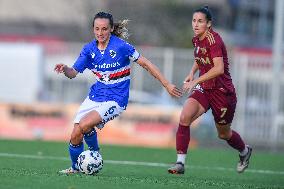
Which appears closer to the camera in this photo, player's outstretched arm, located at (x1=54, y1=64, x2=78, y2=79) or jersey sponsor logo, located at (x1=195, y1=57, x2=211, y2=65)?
player's outstretched arm, located at (x1=54, y1=64, x2=78, y2=79)

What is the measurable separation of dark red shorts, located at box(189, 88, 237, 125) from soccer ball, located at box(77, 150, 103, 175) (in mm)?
2110

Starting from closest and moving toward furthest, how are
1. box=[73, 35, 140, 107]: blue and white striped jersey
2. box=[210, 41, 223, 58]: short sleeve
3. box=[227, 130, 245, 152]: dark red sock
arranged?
1. box=[73, 35, 140, 107]: blue and white striped jersey
2. box=[210, 41, 223, 58]: short sleeve
3. box=[227, 130, 245, 152]: dark red sock

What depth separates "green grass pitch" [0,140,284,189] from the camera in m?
12.0

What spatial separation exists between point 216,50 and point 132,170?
266cm

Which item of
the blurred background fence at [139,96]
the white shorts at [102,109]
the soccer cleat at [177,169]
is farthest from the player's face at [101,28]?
the blurred background fence at [139,96]

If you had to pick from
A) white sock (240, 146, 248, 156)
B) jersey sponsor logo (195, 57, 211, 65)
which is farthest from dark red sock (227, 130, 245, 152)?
jersey sponsor logo (195, 57, 211, 65)

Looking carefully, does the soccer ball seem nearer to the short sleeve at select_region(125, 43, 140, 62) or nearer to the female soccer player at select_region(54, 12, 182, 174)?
the female soccer player at select_region(54, 12, 182, 174)

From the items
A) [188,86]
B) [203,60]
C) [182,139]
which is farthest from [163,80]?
[182,139]

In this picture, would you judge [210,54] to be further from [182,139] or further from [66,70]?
[66,70]

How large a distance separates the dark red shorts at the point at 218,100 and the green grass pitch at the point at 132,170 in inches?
38.3

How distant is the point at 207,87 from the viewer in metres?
14.6

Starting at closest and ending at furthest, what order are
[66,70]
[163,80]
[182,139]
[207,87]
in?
1. [163,80]
2. [66,70]
3. [182,139]
4. [207,87]

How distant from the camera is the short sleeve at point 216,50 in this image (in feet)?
46.2

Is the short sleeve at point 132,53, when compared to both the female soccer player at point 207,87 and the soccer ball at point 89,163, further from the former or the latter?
the soccer ball at point 89,163
